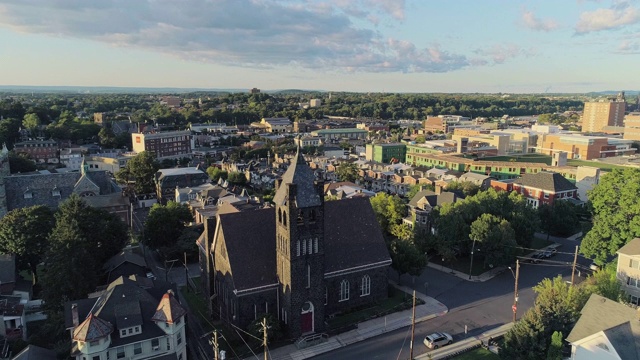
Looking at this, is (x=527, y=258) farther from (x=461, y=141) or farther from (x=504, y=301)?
(x=461, y=141)

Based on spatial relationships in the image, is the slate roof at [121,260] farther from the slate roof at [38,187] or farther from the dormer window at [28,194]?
the dormer window at [28,194]

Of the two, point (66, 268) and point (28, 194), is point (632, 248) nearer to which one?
point (66, 268)

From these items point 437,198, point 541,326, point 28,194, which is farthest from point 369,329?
point 28,194

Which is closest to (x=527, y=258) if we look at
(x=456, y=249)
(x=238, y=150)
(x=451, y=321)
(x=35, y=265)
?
(x=456, y=249)

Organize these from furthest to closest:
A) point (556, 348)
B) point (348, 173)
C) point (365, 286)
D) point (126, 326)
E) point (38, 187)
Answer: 1. point (348, 173)
2. point (38, 187)
3. point (365, 286)
4. point (126, 326)
5. point (556, 348)

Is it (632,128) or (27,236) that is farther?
(632,128)

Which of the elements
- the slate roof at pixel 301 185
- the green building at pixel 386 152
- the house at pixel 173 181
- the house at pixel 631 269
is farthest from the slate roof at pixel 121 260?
the green building at pixel 386 152

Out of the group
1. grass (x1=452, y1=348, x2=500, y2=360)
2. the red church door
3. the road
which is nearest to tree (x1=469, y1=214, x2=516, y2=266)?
the road
